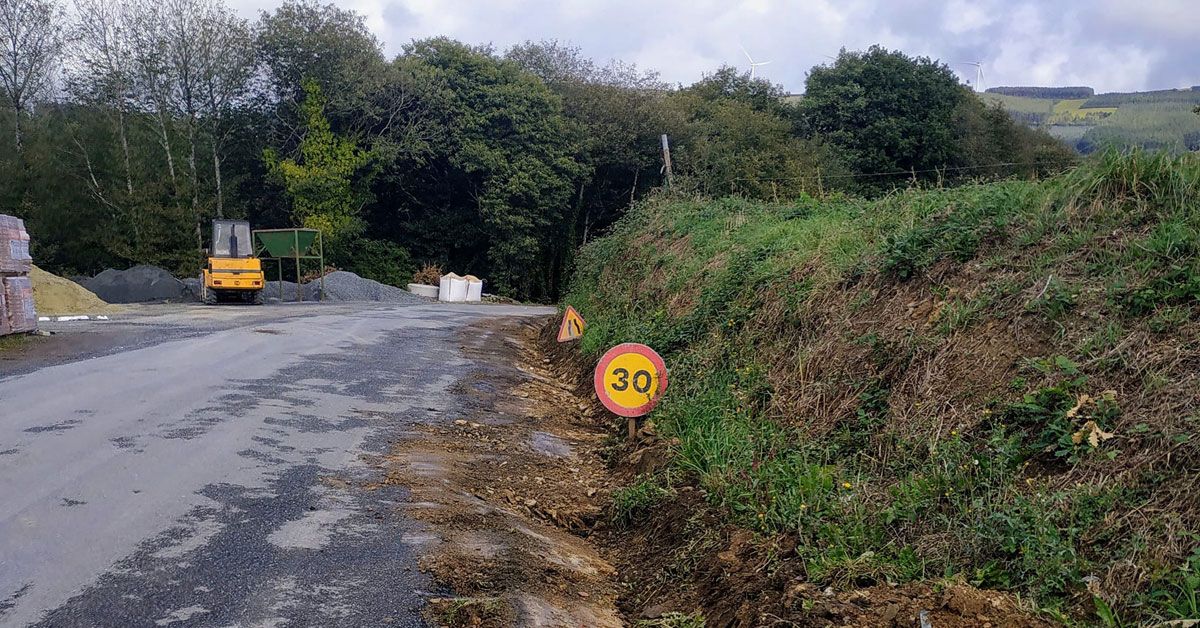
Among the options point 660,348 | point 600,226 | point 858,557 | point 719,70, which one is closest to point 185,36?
point 600,226

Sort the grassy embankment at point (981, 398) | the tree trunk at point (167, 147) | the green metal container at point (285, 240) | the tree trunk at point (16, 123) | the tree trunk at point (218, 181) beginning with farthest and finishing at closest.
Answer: the tree trunk at point (218, 181) → the tree trunk at point (16, 123) → the tree trunk at point (167, 147) → the green metal container at point (285, 240) → the grassy embankment at point (981, 398)

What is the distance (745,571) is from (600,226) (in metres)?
45.8

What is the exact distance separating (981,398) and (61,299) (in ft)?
85.2

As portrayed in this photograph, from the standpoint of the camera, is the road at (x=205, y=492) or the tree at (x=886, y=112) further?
the tree at (x=886, y=112)

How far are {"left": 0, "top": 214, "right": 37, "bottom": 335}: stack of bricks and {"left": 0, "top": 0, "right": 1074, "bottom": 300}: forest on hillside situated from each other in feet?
85.5

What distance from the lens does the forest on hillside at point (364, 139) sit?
41531 mm

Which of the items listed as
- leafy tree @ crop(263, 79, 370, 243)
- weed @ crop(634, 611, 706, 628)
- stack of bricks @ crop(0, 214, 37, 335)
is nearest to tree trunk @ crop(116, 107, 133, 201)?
leafy tree @ crop(263, 79, 370, 243)

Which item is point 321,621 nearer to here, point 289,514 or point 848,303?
point 289,514

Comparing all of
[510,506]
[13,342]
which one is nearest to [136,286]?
[13,342]

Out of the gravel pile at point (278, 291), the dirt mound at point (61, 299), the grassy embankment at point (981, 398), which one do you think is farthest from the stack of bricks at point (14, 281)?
the gravel pile at point (278, 291)

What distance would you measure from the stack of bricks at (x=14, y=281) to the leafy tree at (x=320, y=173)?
27062mm

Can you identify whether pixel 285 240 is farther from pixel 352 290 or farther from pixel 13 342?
pixel 13 342

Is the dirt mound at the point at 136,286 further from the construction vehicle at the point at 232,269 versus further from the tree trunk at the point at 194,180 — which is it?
the tree trunk at the point at 194,180

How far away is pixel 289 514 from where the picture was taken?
6129 mm
